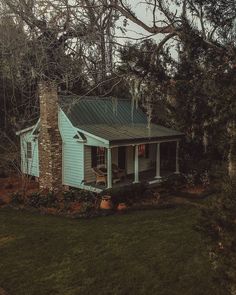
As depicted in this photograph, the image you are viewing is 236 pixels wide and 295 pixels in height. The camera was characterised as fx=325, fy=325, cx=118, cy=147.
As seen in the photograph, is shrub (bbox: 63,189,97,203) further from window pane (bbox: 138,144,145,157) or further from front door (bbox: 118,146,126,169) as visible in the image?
window pane (bbox: 138,144,145,157)

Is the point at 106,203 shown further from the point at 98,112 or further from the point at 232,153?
the point at 232,153

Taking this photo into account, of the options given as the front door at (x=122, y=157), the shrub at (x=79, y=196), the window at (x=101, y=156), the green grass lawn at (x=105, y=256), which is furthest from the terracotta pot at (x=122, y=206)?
the front door at (x=122, y=157)

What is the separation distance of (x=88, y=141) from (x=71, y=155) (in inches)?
54.7

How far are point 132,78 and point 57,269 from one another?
4.90 m

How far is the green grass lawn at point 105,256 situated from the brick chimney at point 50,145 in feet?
12.8

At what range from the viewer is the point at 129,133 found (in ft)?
54.2

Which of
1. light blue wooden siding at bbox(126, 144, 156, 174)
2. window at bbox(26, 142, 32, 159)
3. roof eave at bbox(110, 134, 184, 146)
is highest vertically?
roof eave at bbox(110, 134, 184, 146)

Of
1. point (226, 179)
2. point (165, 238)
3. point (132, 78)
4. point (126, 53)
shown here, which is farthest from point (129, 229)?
point (226, 179)

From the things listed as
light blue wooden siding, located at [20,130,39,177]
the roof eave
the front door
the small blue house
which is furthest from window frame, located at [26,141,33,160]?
the roof eave

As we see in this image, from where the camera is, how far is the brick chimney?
15.5m

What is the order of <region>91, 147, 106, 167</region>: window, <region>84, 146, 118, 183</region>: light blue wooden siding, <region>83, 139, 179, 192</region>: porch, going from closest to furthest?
<region>83, 139, 179, 192</region>: porch, <region>84, 146, 118, 183</region>: light blue wooden siding, <region>91, 147, 106, 167</region>: window

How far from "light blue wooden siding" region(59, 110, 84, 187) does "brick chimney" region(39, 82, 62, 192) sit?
25 centimetres

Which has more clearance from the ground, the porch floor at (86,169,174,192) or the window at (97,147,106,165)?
the window at (97,147,106,165)

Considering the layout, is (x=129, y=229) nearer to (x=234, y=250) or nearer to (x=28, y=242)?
(x=28, y=242)
